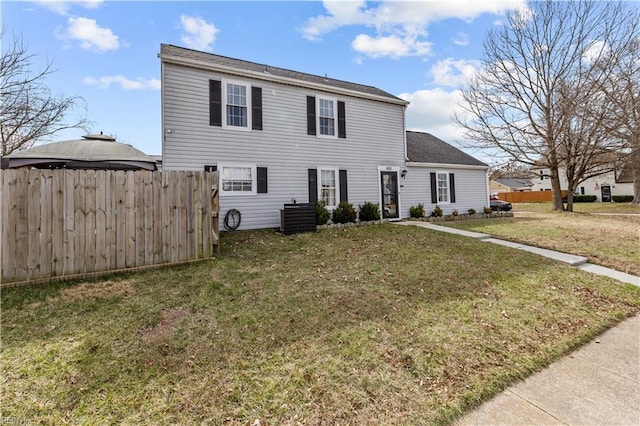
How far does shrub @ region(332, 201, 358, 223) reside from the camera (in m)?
11.3

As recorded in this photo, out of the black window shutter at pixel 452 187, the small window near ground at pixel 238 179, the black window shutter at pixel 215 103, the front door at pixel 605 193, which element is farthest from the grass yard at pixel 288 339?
the front door at pixel 605 193

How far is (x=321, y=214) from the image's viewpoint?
35.0ft

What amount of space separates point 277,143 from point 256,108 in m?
1.39

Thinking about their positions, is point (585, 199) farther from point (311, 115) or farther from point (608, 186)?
point (311, 115)

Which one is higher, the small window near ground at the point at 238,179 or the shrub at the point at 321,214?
the small window near ground at the point at 238,179

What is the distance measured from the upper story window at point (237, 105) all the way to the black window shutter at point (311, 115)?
7.94 feet

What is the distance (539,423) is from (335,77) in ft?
49.6

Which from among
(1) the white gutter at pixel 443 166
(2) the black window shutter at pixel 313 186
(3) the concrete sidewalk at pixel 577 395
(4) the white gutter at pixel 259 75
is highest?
(4) the white gutter at pixel 259 75

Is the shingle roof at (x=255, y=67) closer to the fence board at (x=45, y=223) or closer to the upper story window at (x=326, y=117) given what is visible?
the upper story window at (x=326, y=117)

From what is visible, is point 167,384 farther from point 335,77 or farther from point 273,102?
point 335,77

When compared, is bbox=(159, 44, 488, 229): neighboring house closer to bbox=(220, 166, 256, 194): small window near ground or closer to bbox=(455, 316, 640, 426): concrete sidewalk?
bbox=(220, 166, 256, 194): small window near ground

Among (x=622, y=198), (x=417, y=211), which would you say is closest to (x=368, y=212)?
(x=417, y=211)

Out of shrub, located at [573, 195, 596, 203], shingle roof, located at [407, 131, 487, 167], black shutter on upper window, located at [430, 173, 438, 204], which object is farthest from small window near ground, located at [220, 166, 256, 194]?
shrub, located at [573, 195, 596, 203]

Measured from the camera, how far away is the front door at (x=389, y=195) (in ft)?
43.2
